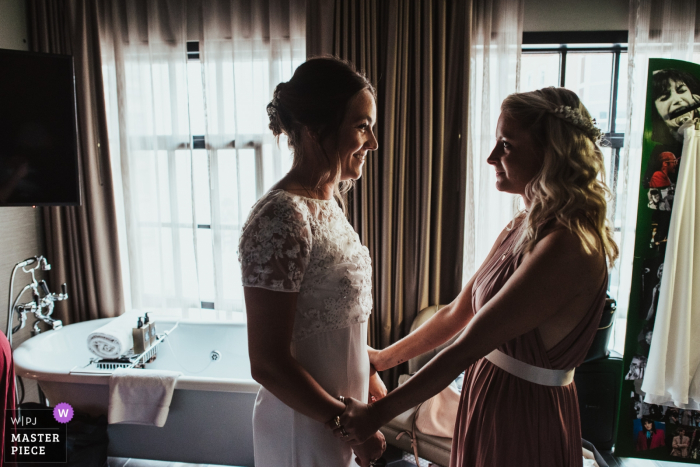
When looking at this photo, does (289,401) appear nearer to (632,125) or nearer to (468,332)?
(468,332)

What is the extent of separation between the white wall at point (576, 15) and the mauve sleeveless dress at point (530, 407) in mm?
2134

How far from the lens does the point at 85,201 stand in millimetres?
2857

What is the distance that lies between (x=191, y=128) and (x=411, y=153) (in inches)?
57.9

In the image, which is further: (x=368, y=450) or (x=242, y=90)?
(x=242, y=90)

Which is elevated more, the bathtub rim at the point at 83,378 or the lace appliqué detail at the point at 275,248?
the lace appliqué detail at the point at 275,248

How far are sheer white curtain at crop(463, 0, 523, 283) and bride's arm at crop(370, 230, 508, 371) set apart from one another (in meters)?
1.28

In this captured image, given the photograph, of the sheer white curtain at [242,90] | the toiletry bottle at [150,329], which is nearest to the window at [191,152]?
the sheer white curtain at [242,90]

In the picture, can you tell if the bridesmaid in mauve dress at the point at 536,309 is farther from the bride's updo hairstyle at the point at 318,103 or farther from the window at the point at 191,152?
the window at the point at 191,152

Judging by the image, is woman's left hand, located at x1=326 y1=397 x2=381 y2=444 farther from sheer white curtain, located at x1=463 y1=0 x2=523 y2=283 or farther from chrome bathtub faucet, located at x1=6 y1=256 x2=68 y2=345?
chrome bathtub faucet, located at x1=6 y1=256 x2=68 y2=345

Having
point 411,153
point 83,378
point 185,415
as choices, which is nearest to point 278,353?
point 185,415

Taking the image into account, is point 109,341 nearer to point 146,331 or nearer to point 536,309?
point 146,331

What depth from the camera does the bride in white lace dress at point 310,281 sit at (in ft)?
3.22

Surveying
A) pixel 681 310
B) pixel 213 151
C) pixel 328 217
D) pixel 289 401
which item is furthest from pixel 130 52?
pixel 681 310

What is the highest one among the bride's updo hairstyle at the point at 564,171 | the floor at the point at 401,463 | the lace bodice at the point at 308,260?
the bride's updo hairstyle at the point at 564,171
